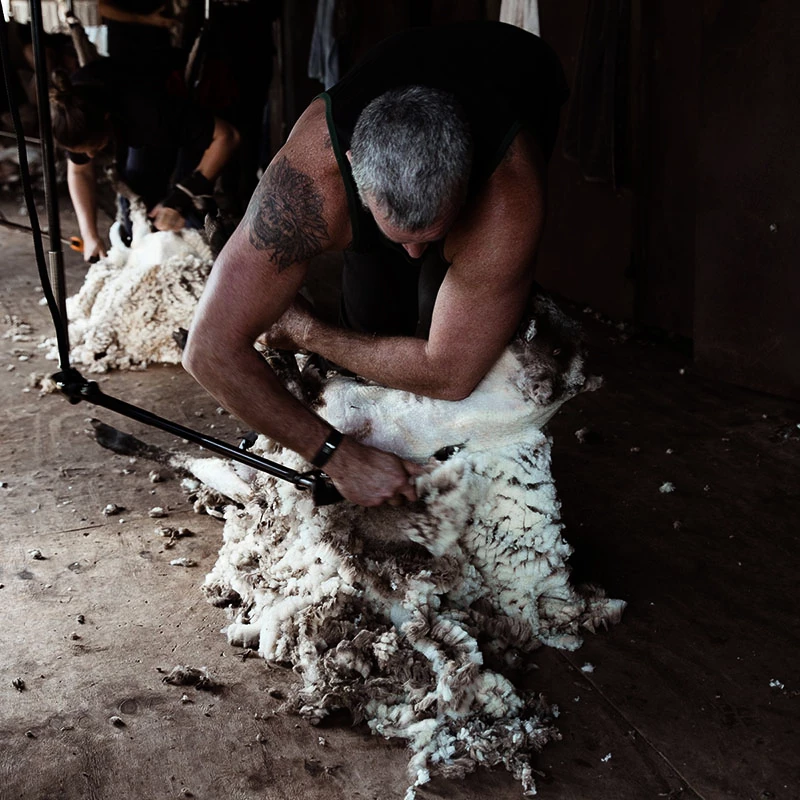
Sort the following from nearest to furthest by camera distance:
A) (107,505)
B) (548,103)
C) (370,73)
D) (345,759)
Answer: (345,759), (370,73), (548,103), (107,505)

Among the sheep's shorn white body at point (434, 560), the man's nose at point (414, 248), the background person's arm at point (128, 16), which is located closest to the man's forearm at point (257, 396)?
the sheep's shorn white body at point (434, 560)

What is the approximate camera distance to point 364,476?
7.31ft

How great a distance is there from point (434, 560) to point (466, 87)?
41.5 inches

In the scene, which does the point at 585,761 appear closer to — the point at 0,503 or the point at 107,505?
the point at 107,505

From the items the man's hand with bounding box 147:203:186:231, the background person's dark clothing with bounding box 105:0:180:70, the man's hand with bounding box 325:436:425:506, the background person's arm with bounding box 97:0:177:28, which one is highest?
the background person's arm with bounding box 97:0:177:28

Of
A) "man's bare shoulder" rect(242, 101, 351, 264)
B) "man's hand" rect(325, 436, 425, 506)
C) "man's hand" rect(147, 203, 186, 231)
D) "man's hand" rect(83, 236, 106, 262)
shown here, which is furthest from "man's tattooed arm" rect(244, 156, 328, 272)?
"man's hand" rect(83, 236, 106, 262)

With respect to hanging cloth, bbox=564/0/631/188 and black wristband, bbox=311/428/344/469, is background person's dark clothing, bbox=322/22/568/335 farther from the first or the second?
hanging cloth, bbox=564/0/631/188

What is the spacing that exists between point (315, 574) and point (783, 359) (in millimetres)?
2234

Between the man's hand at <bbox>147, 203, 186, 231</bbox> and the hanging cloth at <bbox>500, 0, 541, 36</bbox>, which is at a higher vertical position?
the hanging cloth at <bbox>500, 0, 541, 36</bbox>

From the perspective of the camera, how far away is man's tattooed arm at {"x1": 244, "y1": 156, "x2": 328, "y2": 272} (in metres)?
2.03

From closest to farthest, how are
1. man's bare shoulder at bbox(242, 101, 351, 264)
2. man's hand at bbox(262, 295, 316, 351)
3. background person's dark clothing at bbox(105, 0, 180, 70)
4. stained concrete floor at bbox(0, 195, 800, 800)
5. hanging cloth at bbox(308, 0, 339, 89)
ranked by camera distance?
stained concrete floor at bbox(0, 195, 800, 800)
man's bare shoulder at bbox(242, 101, 351, 264)
man's hand at bbox(262, 295, 316, 351)
background person's dark clothing at bbox(105, 0, 180, 70)
hanging cloth at bbox(308, 0, 339, 89)

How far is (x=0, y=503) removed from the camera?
9.71 ft

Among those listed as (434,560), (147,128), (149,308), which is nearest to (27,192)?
(434,560)

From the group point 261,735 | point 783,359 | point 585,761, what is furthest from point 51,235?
point 783,359
